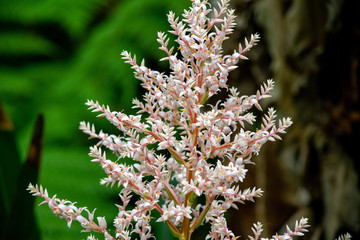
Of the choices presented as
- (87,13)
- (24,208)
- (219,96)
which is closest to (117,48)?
(87,13)

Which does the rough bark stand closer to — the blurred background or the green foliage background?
the blurred background

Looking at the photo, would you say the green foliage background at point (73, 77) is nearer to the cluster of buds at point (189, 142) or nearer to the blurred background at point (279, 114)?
the blurred background at point (279, 114)

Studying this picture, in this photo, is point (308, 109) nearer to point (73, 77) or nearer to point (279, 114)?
point (279, 114)

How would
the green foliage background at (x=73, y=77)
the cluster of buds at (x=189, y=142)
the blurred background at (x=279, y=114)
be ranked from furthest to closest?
the green foliage background at (x=73, y=77) < the blurred background at (x=279, y=114) < the cluster of buds at (x=189, y=142)

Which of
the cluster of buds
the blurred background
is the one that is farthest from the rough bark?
the cluster of buds

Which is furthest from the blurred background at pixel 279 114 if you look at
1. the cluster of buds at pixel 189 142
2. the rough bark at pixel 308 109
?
the cluster of buds at pixel 189 142

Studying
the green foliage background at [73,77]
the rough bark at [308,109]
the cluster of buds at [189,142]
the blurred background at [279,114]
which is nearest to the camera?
the cluster of buds at [189,142]

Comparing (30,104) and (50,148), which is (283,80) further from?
(30,104)
